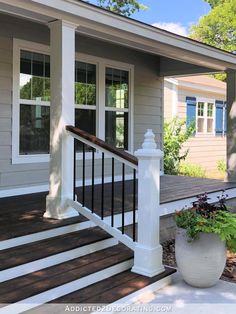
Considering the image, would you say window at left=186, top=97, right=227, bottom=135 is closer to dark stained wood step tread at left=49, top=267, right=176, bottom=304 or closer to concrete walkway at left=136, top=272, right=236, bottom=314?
concrete walkway at left=136, top=272, right=236, bottom=314

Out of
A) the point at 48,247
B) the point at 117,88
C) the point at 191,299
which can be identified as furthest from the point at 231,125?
the point at 48,247

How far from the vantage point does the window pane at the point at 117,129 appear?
710 centimetres

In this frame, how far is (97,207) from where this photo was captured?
467 cm

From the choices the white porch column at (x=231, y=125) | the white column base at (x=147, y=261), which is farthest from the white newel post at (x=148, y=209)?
the white porch column at (x=231, y=125)

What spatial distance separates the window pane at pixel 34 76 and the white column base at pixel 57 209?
6.74 feet

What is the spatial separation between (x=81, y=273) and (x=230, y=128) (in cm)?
503

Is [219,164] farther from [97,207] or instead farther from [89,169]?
[97,207]

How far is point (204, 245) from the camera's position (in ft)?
11.4

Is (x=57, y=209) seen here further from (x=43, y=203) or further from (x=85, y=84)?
(x=85, y=84)

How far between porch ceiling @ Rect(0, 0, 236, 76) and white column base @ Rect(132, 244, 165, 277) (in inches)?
96.7

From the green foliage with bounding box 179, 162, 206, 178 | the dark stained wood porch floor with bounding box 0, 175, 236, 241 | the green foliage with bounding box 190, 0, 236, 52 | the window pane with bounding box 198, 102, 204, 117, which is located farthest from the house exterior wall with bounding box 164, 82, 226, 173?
the green foliage with bounding box 190, 0, 236, 52

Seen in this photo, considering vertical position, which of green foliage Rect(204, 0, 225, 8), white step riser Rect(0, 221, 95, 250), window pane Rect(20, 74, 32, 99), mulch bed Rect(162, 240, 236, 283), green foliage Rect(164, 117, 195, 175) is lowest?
mulch bed Rect(162, 240, 236, 283)

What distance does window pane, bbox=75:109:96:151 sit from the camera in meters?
6.52

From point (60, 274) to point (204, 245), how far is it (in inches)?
49.2
